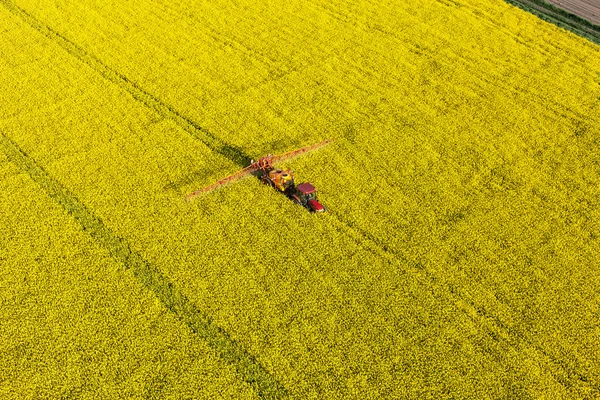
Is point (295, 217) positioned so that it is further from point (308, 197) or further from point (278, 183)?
point (278, 183)

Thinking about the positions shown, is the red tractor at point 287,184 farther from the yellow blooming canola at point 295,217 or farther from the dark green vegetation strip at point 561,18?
the dark green vegetation strip at point 561,18

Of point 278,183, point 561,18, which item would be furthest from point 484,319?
point 561,18

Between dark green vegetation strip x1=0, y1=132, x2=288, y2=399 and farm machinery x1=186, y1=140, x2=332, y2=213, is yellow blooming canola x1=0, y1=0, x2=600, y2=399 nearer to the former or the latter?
dark green vegetation strip x1=0, y1=132, x2=288, y2=399

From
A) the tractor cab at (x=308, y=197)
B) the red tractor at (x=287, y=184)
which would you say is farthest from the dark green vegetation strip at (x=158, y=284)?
the tractor cab at (x=308, y=197)

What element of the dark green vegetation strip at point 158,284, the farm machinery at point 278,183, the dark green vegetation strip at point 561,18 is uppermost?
the dark green vegetation strip at point 561,18

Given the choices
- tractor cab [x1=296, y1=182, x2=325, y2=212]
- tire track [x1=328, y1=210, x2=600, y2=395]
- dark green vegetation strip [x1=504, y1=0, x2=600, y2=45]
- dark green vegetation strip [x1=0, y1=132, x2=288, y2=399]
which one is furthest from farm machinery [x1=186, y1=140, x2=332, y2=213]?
dark green vegetation strip [x1=504, y1=0, x2=600, y2=45]

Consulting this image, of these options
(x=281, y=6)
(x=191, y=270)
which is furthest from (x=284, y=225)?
(x=281, y=6)
